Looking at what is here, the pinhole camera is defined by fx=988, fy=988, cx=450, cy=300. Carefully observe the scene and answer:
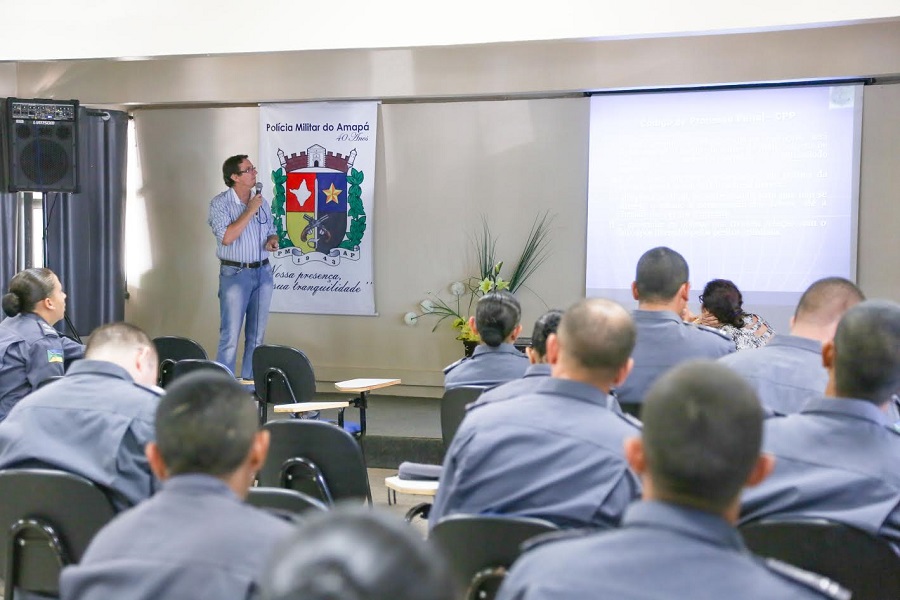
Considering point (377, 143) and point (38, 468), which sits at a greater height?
point (377, 143)

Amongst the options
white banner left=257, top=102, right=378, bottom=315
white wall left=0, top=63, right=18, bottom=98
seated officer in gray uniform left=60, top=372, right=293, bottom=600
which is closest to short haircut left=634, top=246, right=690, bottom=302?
seated officer in gray uniform left=60, top=372, right=293, bottom=600

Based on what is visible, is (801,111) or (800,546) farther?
(801,111)

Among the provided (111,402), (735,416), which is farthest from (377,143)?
(735,416)

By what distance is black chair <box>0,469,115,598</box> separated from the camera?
2.45 meters

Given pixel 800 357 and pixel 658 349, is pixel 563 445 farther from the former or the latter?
pixel 658 349

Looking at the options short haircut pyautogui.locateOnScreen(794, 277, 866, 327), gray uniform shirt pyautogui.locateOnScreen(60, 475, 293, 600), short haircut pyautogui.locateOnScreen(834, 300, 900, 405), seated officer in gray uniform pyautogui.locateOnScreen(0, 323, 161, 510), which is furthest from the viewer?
short haircut pyautogui.locateOnScreen(794, 277, 866, 327)

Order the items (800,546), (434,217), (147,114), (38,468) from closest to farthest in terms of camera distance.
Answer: (800,546) < (38,468) < (434,217) < (147,114)

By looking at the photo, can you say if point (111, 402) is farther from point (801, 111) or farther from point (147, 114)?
point (147, 114)

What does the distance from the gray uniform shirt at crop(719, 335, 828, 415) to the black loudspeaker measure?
5.53 m

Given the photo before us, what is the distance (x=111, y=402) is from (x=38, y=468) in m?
0.24

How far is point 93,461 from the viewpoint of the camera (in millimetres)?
2578

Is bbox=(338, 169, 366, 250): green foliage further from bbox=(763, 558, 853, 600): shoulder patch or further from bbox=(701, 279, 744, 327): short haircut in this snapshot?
bbox=(763, 558, 853, 600): shoulder patch

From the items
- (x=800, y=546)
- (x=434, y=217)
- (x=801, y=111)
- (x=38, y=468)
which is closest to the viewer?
(x=800, y=546)

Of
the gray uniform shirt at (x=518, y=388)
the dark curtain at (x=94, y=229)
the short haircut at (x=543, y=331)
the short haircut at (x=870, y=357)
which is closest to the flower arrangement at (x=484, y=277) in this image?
the dark curtain at (x=94, y=229)
